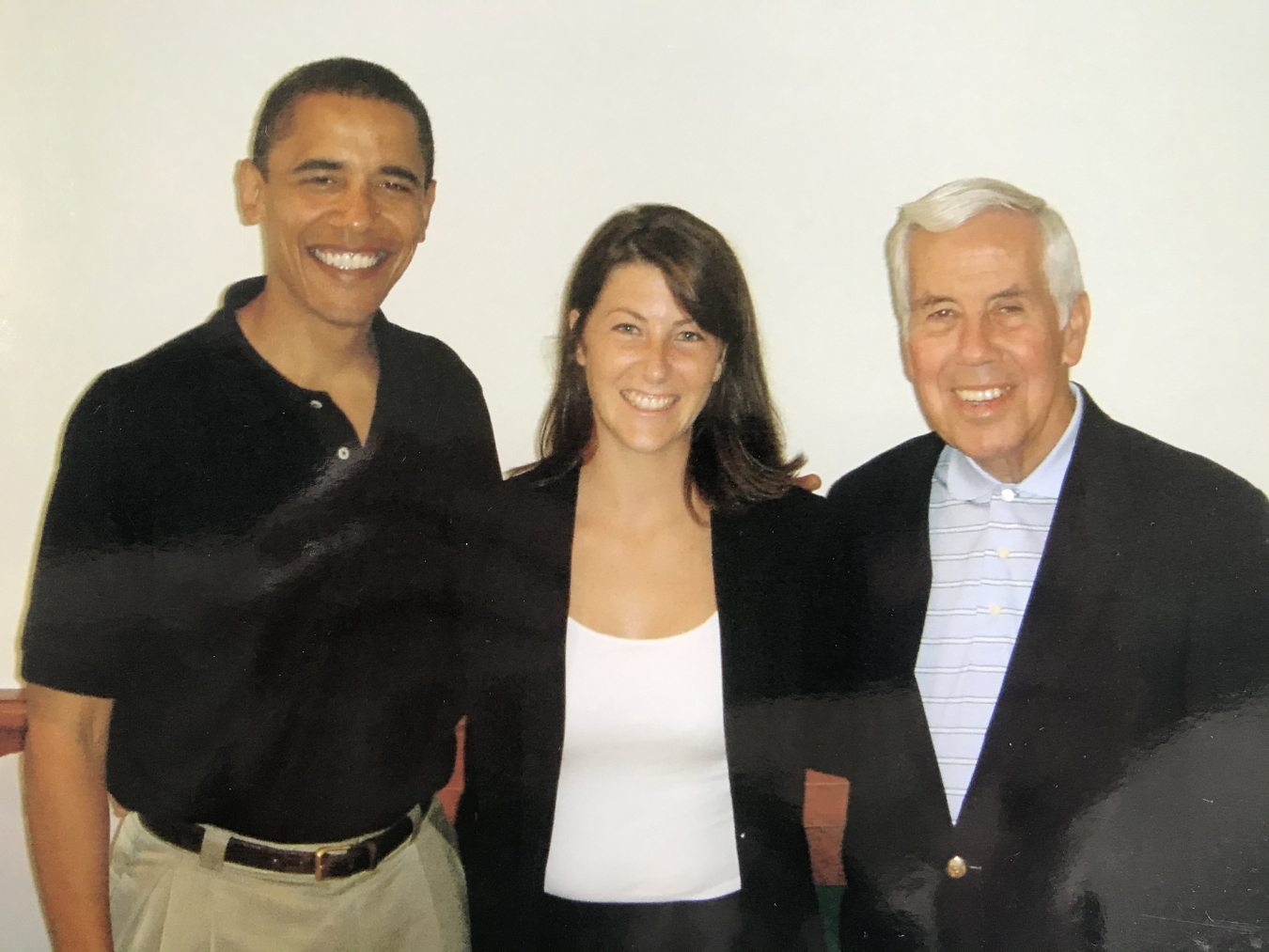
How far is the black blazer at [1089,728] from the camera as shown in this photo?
1.41 meters

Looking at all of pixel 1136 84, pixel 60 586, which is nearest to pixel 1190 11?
pixel 1136 84

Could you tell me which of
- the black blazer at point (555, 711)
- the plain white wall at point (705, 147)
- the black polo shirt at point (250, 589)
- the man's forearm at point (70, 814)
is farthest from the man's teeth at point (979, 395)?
the man's forearm at point (70, 814)

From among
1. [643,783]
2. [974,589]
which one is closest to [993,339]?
[974,589]

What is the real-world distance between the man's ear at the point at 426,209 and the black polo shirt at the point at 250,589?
0.16 meters

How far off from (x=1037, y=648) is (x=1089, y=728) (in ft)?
0.51

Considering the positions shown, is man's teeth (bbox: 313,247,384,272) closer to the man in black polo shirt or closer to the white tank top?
the man in black polo shirt

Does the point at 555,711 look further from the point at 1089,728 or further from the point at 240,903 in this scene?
the point at 1089,728

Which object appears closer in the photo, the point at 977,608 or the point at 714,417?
the point at 977,608

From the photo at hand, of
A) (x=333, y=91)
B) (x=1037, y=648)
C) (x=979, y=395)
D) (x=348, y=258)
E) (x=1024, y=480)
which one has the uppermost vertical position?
(x=333, y=91)

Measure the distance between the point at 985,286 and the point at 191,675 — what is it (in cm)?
135

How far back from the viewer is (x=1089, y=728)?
1427 mm

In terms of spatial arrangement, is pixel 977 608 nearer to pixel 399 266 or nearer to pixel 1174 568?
pixel 1174 568

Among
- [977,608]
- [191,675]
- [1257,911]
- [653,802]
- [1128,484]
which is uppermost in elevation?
[1128,484]

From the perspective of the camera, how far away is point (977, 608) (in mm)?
1455
